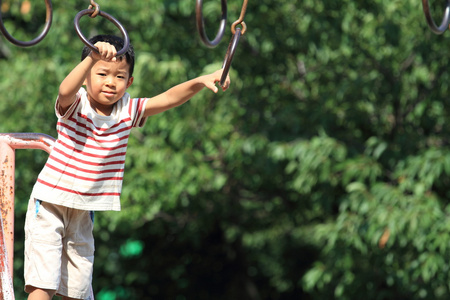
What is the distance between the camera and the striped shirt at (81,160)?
2.12m

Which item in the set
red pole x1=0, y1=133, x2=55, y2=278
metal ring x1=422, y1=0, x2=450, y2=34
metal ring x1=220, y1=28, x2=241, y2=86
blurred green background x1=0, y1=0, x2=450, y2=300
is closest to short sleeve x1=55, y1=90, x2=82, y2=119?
red pole x1=0, y1=133, x2=55, y2=278

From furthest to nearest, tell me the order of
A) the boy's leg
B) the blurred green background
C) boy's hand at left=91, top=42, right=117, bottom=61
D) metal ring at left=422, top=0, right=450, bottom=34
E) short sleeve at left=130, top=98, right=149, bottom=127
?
the blurred green background → metal ring at left=422, top=0, right=450, bottom=34 → short sleeve at left=130, top=98, right=149, bottom=127 → the boy's leg → boy's hand at left=91, top=42, right=117, bottom=61

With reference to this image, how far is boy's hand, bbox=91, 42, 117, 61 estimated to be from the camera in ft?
6.37

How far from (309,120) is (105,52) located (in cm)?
377

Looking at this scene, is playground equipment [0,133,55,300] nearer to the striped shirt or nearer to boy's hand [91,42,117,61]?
the striped shirt

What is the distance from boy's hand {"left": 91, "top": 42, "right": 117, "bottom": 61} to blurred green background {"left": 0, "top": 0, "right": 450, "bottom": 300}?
9.94 feet

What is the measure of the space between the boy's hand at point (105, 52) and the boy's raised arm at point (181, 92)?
29cm

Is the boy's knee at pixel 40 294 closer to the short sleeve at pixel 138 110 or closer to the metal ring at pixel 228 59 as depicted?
the short sleeve at pixel 138 110

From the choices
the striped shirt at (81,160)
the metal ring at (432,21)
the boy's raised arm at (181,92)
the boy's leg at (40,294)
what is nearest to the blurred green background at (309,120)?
the metal ring at (432,21)

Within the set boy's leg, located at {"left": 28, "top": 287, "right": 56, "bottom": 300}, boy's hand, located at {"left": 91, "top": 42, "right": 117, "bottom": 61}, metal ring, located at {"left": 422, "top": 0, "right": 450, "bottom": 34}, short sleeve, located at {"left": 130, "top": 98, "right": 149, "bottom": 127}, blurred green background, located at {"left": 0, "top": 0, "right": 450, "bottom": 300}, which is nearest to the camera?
boy's hand, located at {"left": 91, "top": 42, "right": 117, "bottom": 61}

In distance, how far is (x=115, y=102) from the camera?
2215mm

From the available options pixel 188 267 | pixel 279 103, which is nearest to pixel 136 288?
pixel 188 267

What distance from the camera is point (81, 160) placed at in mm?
2129

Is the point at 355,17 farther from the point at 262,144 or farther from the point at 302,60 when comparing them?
the point at 262,144
